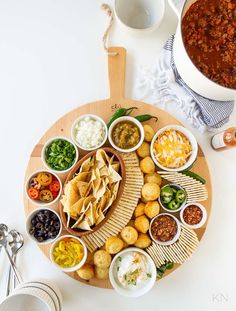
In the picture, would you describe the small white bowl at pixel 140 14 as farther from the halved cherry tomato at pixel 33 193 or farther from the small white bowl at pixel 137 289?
the small white bowl at pixel 137 289

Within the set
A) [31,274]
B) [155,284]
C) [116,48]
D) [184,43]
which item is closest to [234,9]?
[184,43]

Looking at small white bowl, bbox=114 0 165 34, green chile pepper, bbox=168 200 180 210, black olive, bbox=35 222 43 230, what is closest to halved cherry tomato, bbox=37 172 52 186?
black olive, bbox=35 222 43 230

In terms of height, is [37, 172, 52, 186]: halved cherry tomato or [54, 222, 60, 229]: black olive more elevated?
[37, 172, 52, 186]: halved cherry tomato

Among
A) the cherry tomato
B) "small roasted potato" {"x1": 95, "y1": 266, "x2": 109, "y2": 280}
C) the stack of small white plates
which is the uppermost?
the cherry tomato

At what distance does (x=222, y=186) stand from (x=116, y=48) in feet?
2.34

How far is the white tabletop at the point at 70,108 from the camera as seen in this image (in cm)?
168

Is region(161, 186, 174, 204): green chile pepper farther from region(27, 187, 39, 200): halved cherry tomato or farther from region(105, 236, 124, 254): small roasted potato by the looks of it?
region(27, 187, 39, 200): halved cherry tomato

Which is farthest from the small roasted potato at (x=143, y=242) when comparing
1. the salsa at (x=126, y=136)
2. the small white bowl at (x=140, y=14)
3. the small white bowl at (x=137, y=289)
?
the small white bowl at (x=140, y=14)

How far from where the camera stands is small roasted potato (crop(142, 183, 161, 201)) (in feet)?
5.13

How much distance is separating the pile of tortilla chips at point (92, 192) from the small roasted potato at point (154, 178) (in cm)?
12

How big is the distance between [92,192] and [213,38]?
28.7 inches

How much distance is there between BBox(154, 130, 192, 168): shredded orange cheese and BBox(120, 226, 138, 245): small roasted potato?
0.28m

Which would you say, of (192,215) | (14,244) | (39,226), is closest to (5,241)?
(14,244)

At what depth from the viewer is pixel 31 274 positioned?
167 cm
